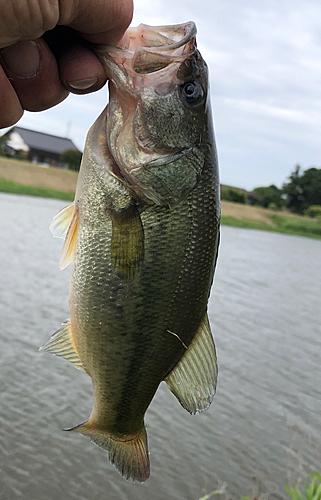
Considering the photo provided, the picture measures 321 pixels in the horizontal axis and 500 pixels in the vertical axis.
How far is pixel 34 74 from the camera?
6.00ft

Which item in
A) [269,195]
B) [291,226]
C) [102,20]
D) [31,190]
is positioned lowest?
[31,190]

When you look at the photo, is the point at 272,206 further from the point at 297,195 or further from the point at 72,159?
the point at 72,159

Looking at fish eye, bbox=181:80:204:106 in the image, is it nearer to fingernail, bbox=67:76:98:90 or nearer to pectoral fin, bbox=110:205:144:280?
fingernail, bbox=67:76:98:90

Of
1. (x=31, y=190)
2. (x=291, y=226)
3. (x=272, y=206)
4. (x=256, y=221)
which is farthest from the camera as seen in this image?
(x=272, y=206)

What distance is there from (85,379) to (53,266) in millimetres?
5879

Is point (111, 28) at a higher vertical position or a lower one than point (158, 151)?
higher

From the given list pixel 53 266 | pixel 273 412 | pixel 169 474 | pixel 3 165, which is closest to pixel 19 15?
pixel 169 474

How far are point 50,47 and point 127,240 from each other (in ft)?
2.67

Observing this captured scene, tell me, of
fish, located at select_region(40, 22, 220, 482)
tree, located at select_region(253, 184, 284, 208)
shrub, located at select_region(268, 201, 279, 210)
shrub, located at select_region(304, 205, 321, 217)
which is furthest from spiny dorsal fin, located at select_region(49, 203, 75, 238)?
tree, located at select_region(253, 184, 284, 208)

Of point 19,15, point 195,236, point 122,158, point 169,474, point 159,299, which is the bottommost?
point 169,474

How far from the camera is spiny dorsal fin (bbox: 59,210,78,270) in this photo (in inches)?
76.3

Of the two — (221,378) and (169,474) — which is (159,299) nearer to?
(169,474)

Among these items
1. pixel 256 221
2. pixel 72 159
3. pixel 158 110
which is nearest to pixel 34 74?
pixel 158 110

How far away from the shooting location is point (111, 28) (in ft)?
5.64
